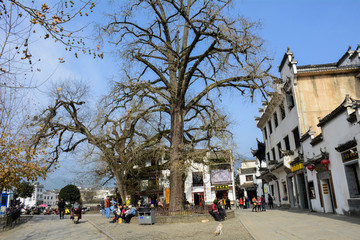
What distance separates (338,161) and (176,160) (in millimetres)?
8812

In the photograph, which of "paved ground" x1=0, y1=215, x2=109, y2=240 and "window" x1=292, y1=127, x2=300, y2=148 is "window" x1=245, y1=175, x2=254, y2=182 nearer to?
"window" x1=292, y1=127, x2=300, y2=148

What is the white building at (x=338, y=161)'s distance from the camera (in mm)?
12781

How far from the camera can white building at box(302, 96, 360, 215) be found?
1278 centimetres

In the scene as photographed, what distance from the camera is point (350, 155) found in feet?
43.0

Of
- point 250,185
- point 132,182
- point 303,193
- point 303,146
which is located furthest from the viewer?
point 250,185

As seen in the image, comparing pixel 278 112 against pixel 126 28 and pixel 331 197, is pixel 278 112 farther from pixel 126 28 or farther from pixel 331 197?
pixel 126 28

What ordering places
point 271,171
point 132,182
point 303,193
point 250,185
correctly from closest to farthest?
point 303,193 → point 271,171 → point 132,182 → point 250,185

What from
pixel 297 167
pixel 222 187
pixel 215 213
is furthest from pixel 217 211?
pixel 222 187

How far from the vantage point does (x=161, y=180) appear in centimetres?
3972

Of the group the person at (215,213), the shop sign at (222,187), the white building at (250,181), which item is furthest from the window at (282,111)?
the white building at (250,181)

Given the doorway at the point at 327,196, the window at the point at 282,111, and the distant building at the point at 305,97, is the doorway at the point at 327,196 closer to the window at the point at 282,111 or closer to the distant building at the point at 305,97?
the distant building at the point at 305,97

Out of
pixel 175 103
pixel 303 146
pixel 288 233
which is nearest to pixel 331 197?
pixel 303 146

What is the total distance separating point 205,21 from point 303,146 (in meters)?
11.8

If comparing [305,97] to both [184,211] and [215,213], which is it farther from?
[184,211]
